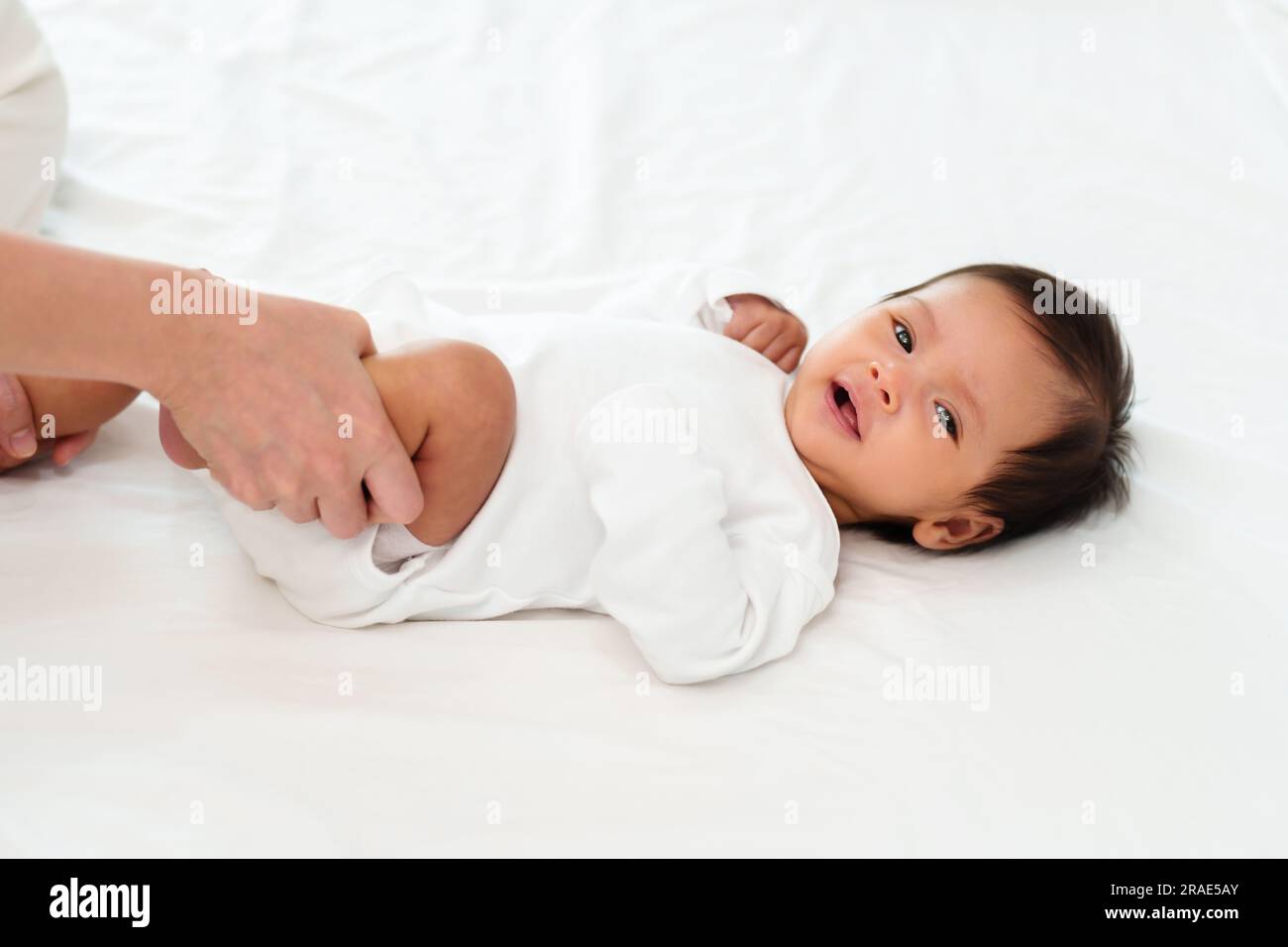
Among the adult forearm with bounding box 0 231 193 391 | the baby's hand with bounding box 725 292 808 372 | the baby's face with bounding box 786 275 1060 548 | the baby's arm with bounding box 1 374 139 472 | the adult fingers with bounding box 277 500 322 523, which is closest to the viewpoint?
the adult forearm with bounding box 0 231 193 391

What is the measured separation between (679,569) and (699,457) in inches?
5.4

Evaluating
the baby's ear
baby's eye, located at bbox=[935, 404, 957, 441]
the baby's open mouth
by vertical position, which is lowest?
the baby's ear

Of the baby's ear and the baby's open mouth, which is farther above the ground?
the baby's open mouth

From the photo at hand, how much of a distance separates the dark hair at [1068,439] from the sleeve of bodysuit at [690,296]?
29cm

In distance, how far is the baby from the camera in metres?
1.08

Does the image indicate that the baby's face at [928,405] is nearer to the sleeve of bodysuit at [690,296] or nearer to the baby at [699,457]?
the baby at [699,457]

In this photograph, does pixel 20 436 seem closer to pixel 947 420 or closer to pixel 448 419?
pixel 448 419

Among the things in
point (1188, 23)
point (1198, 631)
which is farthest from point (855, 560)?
point (1188, 23)

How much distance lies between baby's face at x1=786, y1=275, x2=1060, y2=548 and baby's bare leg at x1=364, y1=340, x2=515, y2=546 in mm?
357

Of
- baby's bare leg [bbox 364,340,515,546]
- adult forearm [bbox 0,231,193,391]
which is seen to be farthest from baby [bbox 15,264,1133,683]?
adult forearm [bbox 0,231,193,391]

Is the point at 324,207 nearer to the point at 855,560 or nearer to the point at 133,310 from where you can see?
the point at 133,310

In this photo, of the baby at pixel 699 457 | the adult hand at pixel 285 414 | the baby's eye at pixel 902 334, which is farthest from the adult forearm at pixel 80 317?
the baby's eye at pixel 902 334

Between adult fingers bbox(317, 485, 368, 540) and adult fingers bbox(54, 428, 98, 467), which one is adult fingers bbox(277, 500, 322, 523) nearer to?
adult fingers bbox(317, 485, 368, 540)

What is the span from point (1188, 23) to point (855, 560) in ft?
4.84
